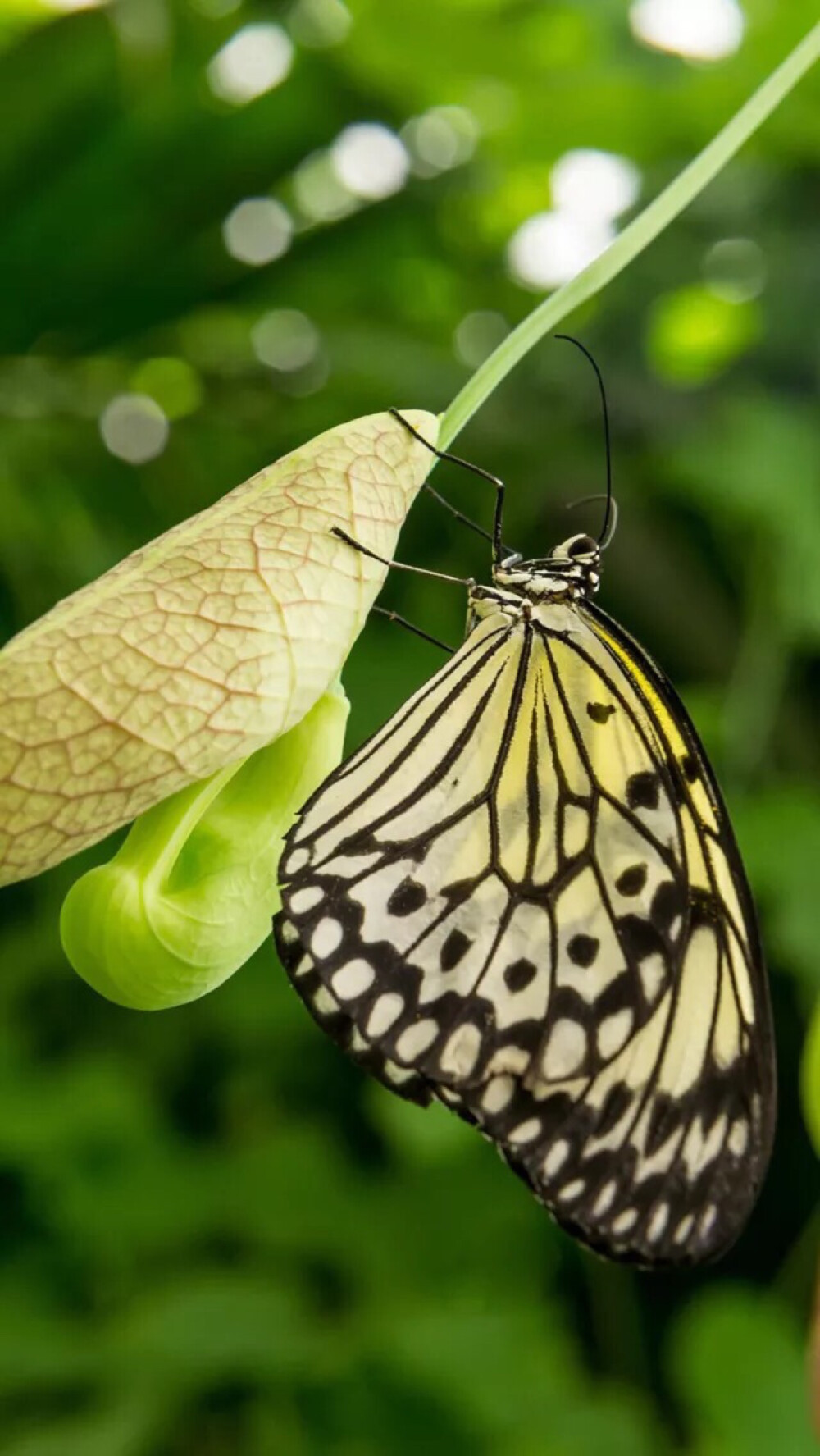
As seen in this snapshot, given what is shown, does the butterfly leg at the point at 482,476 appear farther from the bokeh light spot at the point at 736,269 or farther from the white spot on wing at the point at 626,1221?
the bokeh light spot at the point at 736,269

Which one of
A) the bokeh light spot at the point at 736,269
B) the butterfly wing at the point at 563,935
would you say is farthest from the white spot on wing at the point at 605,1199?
the bokeh light spot at the point at 736,269

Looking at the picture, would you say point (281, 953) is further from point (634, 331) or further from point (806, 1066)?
point (634, 331)

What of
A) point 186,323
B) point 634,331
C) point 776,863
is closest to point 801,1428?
point 776,863

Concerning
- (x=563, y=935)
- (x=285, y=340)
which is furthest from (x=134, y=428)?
(x=563, y=935)

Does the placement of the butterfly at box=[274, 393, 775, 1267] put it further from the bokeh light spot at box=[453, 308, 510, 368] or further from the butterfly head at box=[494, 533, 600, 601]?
the bokeh light spot at box=[453, 308, 510, 368]

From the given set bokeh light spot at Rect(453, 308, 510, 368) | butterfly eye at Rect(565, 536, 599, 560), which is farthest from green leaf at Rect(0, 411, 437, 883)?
bokeh light spot at Rect(453, 308, 510, 368)

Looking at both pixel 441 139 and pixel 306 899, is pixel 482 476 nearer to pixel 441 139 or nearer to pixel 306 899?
pixel 306 899
